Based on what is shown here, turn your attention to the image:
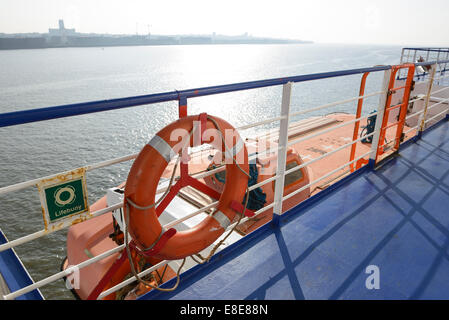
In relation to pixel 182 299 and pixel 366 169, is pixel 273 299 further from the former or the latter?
pixel 366 169

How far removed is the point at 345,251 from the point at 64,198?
152 centimetres

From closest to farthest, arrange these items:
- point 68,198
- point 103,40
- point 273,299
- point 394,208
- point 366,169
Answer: point 68,198
point 273,299
point 394,208
point 366,169
point 103,40

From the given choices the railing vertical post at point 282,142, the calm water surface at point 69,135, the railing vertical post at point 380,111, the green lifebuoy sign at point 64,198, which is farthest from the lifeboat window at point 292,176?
the calm water surface at point 69,135

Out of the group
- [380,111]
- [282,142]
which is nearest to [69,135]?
[380,111]

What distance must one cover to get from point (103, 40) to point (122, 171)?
124542 mm

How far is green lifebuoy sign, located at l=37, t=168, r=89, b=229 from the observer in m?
1.08

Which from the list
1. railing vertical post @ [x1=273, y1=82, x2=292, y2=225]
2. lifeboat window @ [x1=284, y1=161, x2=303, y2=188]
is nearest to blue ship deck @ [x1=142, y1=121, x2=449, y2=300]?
railing vertical post @ [x1=273, y1=82, x2=292, y2=225]

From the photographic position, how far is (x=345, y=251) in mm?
1859

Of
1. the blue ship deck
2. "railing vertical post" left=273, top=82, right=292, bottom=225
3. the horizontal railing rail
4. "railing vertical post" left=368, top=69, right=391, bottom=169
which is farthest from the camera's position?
"railing vertical post" left=368, top=69, right=391, bottom=169

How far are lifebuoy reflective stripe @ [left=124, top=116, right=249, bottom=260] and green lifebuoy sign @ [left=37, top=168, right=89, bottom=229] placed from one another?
168 mm

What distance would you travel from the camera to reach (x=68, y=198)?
116 cm

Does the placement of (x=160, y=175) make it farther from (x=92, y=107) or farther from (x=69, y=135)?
(x=69, y=135)

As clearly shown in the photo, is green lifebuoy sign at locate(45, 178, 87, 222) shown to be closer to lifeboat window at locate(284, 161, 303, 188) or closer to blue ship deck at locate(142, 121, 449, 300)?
blue ship deck at locate(142, 121, 449, 300)

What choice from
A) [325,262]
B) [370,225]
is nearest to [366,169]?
[370,225]
